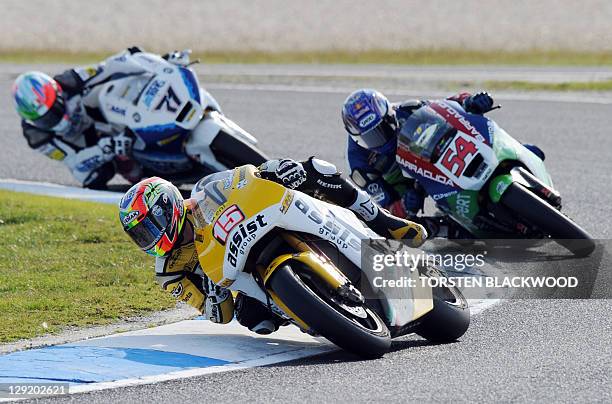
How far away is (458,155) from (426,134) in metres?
0.34

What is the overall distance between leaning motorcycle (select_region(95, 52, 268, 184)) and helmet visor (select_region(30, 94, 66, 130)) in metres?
0.43

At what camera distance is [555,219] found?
9.36 m

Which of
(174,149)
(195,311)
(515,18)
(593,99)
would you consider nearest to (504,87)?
(593,99)

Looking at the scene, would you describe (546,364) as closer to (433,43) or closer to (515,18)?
(433,43)

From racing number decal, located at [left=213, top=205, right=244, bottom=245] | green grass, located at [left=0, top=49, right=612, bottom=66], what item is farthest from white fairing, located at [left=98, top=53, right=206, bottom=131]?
green grass, located at [left=0, top=49, right=612, bottom=66]

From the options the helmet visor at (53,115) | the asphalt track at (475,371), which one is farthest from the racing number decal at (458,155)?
the helmet visor at (53,115)

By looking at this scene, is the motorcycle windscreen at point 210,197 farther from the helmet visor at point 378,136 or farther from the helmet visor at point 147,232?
the helmet visor at point 378,136

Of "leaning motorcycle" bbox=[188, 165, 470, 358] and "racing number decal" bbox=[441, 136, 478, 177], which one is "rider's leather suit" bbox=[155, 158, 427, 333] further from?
"racing number decal" bbox=[441, 136, 478, 177]

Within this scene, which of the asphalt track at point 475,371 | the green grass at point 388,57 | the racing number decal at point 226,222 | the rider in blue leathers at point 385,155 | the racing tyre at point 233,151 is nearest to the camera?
the asphalt track at point 475,371

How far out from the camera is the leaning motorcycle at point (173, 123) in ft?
43.0

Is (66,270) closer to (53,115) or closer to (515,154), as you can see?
(515,154)

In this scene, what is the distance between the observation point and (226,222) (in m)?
7.31

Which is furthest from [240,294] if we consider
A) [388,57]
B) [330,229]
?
[388,57]

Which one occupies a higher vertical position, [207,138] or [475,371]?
[475,371]
